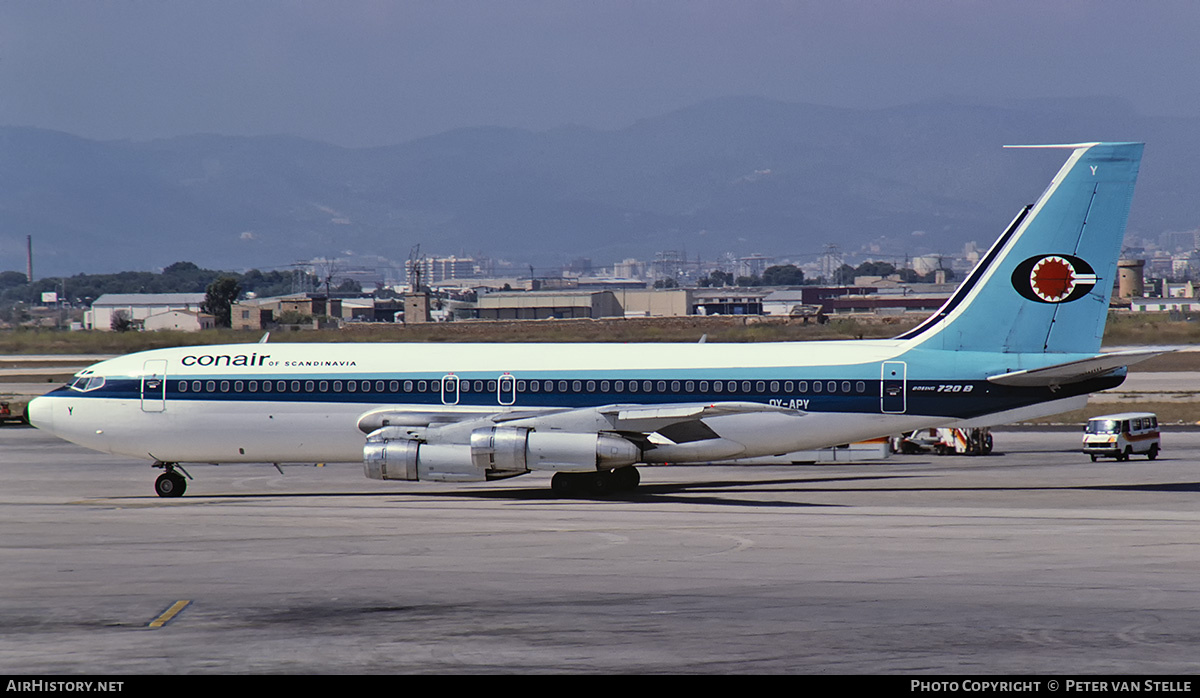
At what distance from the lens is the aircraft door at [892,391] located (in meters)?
36.1

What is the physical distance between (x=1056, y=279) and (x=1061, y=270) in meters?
0.30

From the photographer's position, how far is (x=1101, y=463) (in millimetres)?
45188

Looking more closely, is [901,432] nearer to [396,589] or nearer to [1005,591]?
[1005,591]

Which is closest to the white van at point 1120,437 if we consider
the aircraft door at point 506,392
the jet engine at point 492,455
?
the jet engine at point 492,455

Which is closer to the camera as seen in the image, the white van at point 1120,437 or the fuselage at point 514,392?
the fuselage at point 514,392

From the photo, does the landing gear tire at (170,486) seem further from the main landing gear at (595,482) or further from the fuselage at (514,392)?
the main landing gear at (595,482)

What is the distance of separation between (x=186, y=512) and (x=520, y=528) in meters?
9.81

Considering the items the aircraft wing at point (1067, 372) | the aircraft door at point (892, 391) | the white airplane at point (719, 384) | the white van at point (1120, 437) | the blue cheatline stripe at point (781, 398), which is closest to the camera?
the aircraft wing at point (1067, 372)

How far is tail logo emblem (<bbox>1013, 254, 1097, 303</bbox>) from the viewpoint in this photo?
36.2 m

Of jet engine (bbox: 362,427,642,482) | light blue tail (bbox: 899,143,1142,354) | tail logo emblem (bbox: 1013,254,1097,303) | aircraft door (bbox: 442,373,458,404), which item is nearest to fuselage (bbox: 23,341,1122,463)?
aircraft door (bbox: 442,373,458,404)

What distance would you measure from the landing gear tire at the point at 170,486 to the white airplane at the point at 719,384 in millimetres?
64

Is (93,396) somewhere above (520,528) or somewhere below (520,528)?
above

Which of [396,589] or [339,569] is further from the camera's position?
[339,569]

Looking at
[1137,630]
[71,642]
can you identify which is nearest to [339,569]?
[71,642]
